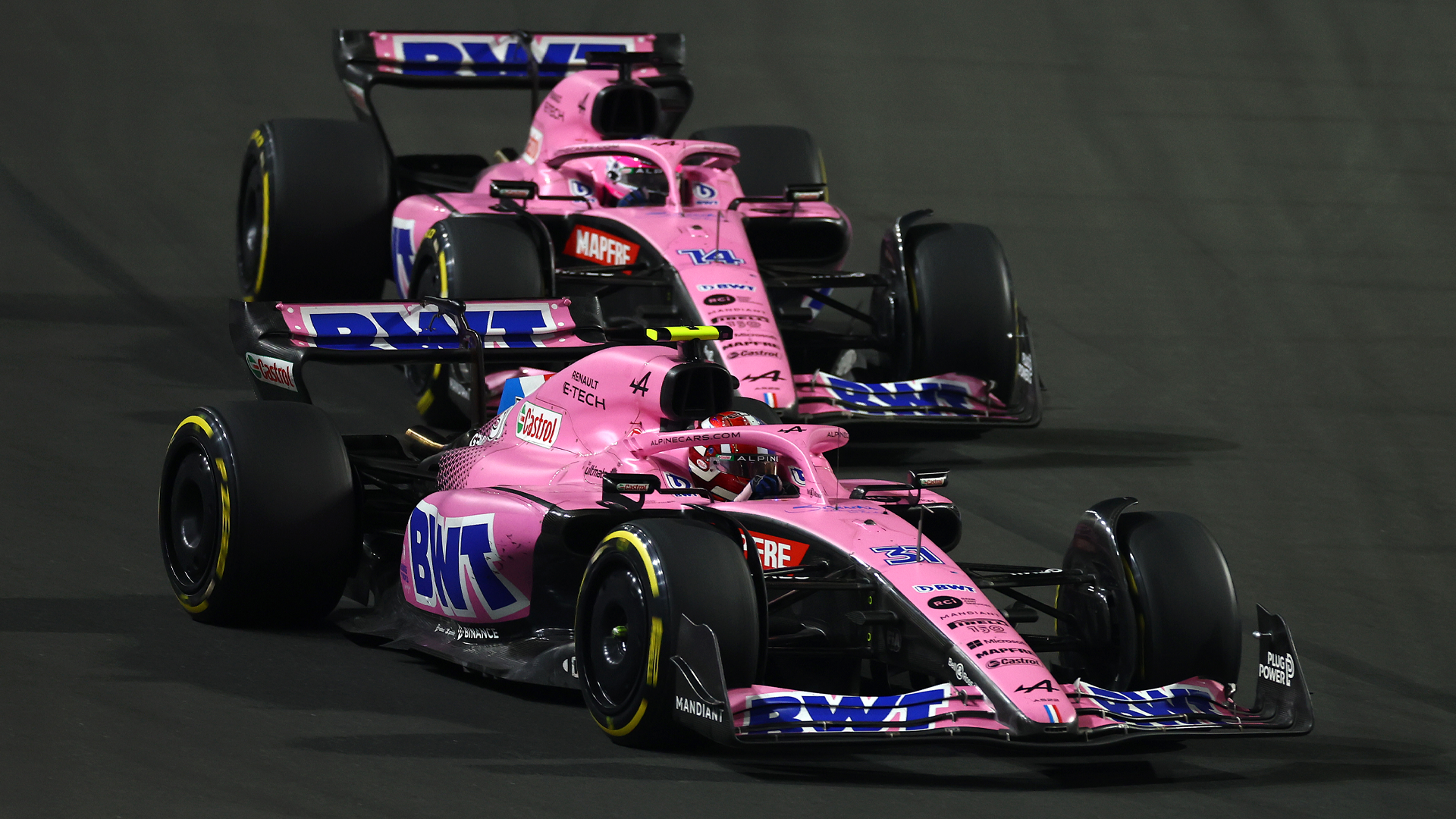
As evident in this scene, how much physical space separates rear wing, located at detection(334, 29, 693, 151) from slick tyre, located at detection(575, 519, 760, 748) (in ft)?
28.8

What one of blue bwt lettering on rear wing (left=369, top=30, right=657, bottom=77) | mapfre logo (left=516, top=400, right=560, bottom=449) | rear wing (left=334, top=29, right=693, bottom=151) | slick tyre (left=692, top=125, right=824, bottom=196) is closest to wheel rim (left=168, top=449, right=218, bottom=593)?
mapfre logo (left=516, top=400, right=560, bottom=449)

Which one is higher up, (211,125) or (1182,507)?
(211,125)

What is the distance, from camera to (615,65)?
17.2m

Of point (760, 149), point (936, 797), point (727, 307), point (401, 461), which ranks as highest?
point (760, 149)

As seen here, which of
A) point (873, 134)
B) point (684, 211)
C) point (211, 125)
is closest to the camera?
point (684, 211)

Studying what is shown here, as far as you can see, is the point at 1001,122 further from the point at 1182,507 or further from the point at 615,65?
the point at 1182,507

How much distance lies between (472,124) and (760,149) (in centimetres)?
567

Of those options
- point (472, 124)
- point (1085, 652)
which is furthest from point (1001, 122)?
point (1085, 652)

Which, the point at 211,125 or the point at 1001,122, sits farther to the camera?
the point at 1001,122

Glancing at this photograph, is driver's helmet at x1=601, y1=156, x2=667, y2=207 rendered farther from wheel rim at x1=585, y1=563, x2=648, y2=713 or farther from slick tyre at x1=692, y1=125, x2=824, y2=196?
wheel rim at x1=585, y1=563, x2=648, y2=713

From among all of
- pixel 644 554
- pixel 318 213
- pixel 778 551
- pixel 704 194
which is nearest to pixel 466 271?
pixel 704 194

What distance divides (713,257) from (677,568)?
6.20 m

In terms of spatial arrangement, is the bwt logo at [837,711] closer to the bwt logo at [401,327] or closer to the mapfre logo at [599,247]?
the bwt logo at [401,327]

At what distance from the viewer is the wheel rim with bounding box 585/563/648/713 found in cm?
791
